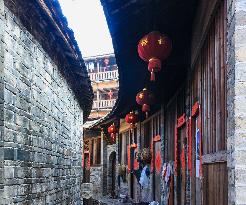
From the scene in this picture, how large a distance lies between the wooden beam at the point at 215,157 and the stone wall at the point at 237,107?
2.25ft

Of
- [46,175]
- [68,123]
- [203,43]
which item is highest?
[203,43]

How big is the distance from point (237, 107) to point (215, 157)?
4.49 feet

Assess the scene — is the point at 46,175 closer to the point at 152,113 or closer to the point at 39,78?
the point at 39,78

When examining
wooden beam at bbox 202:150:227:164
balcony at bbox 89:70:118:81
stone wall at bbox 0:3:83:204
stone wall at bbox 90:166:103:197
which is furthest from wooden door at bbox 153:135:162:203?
balcony at bbox 89:70:118:81

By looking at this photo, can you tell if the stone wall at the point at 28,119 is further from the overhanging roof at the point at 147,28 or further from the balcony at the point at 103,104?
the balcony at the point at 103,104

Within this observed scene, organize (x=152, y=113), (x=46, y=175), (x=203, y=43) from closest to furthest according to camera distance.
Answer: (x=203, y=43), (x=46, y=175), (x=152, y=113)

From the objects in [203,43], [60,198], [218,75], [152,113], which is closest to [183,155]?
[60,198]

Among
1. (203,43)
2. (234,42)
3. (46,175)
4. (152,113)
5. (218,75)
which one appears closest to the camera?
(234,42)

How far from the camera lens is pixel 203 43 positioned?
5.61 metres

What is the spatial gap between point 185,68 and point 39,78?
2956 mm

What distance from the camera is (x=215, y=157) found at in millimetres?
4496

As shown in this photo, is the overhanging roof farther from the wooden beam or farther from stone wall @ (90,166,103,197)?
stone wall @ (90,166,103,197)

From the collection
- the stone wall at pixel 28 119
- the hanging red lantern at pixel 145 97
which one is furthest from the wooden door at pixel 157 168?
the stone wall at pixel 28 119

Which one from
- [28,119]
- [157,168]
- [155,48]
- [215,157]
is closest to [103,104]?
[157,168]
